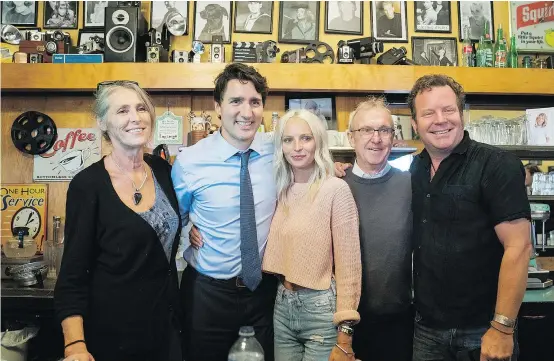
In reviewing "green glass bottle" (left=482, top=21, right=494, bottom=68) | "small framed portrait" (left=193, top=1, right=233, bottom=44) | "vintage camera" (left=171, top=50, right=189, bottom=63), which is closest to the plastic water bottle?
"vintage camera" (left=171, top=50, right=189, bottom=63)

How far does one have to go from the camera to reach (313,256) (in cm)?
177

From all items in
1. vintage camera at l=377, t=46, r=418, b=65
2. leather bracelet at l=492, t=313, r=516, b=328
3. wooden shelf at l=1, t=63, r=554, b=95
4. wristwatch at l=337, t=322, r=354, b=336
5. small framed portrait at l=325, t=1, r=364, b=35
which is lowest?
wristwatch at l=337, t=322, r=354, b=336

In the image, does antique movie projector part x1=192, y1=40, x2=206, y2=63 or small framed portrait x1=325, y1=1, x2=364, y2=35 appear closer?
antique movie projector part x1=192, y1=40, x2=206, y2=63

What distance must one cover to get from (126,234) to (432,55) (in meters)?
3.30

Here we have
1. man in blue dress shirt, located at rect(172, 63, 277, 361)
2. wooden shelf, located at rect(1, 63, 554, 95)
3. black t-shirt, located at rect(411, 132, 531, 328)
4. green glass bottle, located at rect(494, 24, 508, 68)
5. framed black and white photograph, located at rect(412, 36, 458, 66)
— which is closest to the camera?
black t-shirt, located at rect(411, 132, 531, 328)

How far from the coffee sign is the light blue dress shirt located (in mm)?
2120

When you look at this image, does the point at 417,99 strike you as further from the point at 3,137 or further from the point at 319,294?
the point at 3,137

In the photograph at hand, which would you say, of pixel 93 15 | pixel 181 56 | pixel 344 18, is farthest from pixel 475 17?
pixel 93 15

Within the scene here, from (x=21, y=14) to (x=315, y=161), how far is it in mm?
A: 3467

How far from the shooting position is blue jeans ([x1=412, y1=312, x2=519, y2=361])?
171 cm

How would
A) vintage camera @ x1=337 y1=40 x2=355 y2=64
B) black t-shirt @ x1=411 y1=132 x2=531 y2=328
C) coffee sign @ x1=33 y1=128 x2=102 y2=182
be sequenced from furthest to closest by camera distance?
coffee sign @ x1=33 y1=128 x2=102 y2=182 → vintage camera @ x1=337 y1=40 x2=355 y2=64 → black t-shirt @ x1=411 y1=132 x2=531 y2=328

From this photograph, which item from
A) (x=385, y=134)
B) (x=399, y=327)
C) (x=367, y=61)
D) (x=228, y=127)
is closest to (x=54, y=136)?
(x=228, y=127)

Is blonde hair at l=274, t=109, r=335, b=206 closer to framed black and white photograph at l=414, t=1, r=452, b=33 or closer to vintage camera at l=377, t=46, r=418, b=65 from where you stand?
vintage camera at l=377, t=46, r=418, b=65

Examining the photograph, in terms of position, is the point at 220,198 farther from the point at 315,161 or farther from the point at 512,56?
the point at 512,56
